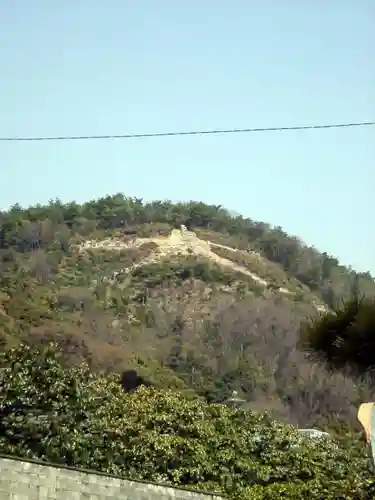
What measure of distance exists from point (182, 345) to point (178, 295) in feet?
61.8

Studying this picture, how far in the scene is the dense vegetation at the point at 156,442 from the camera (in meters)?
17.7

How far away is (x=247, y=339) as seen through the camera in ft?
223

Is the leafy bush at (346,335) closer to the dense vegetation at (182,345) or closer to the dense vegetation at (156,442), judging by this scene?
the dense vegetation at (182,345)

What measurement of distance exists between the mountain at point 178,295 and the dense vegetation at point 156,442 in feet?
33.0

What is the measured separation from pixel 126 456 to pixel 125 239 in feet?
271

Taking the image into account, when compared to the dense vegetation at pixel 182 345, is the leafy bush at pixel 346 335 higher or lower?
higher

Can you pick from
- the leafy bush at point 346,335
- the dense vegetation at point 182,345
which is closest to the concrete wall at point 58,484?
the dense vegetation at point 182,345

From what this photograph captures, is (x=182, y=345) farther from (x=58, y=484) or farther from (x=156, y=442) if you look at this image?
(x=58, y=484)

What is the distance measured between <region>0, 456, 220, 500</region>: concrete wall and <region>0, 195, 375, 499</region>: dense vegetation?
13.0ft

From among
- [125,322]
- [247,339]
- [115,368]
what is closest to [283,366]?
[247,339]

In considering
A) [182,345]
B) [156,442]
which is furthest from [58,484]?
[182,345]

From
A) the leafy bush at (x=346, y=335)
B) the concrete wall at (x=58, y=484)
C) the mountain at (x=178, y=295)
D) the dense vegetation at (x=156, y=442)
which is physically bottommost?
the mountain at (x=178, y=295)

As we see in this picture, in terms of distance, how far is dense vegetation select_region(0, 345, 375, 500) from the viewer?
17734mm

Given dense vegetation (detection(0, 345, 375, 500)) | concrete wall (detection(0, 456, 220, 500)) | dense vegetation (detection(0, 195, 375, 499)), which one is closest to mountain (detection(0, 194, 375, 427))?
dense vegetation (detection(0, 195, 375, 499))
